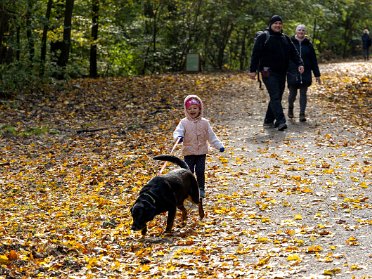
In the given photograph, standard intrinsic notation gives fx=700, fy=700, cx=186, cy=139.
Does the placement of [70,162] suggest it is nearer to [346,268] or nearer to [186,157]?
[186,157]

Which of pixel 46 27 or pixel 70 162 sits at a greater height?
pixel 46 27

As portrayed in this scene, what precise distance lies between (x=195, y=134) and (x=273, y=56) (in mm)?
5919

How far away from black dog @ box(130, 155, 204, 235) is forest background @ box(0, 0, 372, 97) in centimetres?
1491

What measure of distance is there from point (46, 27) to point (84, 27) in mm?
3179

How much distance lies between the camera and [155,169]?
1321cm

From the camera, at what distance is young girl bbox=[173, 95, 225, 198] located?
934cm

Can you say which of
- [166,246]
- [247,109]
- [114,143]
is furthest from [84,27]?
[166,246]

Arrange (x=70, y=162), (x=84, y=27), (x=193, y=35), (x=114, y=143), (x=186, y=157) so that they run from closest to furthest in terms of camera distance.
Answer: (x=186, y=157) < (x=70, y=162) < (x=114, y=143) < (x=84, y=27) < (x=193, y=35)

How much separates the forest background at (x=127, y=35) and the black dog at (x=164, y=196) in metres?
14.9

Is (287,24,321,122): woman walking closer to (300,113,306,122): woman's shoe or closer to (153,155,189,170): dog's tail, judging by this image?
(300,113,306,122): woman's shoe

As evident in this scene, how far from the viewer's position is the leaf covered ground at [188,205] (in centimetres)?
729

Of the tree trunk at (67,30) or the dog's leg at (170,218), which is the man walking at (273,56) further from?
the tree trunk at (67,30)

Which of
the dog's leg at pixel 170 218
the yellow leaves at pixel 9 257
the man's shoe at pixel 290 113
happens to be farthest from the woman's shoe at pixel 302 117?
the yellow leaves at pixel 9 257

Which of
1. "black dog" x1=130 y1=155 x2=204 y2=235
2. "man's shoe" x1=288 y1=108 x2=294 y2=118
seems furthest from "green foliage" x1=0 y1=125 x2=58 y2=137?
"black dog" x1=130 y1=155 x2=204 y2=235
